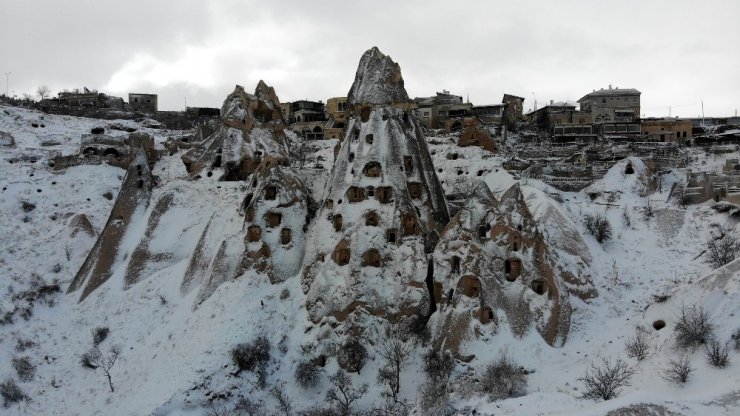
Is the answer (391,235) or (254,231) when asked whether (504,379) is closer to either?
(391,235)

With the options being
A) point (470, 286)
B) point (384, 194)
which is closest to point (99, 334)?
point (384, 194)

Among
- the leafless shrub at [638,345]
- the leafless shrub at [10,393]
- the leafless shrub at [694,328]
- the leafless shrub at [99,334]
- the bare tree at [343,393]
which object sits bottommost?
the leafless shrub at [10,393]

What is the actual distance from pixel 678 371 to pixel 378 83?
31363 millimetres

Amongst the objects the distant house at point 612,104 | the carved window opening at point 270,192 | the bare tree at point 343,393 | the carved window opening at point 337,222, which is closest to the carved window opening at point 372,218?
the carved window opening at point 337,222

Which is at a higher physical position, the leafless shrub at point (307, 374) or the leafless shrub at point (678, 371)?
the leafless shrub at point (678, 371)

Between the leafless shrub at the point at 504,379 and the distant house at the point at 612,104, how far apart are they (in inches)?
2820

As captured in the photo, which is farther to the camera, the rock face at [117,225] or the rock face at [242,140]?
the rock face at [242,140]

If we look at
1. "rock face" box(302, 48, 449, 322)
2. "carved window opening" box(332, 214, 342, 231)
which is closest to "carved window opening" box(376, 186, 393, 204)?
"rock face" box(302, 48, 449, 322)

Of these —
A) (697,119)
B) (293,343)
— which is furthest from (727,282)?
(697,119)

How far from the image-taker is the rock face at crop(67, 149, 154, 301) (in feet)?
187

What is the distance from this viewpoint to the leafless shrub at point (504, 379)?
38.5m

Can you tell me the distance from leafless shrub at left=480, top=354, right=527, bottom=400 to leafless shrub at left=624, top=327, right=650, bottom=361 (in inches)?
240

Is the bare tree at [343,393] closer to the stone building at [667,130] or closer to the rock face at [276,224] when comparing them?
the rock face at [276,224]

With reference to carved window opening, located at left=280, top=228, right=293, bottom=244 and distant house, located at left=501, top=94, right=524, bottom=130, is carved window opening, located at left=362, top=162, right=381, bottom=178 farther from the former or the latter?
distant house, located at left=501, top=94, right=524, bottom=130
